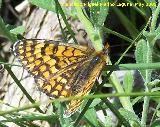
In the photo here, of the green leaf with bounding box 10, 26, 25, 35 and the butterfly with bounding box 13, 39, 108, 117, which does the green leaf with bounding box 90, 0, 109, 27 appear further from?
the green leaf with bounding box 10, 26, 25, 35

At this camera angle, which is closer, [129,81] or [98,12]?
[98,12]

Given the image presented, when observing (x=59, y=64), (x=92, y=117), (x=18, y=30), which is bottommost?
(x=92, y=117)

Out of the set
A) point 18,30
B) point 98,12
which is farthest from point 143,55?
point 18,30

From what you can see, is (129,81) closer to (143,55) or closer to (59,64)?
(143,55)

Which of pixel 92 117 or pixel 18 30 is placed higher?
pixel 18 30

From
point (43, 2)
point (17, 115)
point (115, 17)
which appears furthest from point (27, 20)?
point (17, 115)

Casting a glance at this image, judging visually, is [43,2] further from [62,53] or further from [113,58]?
[113,58]
